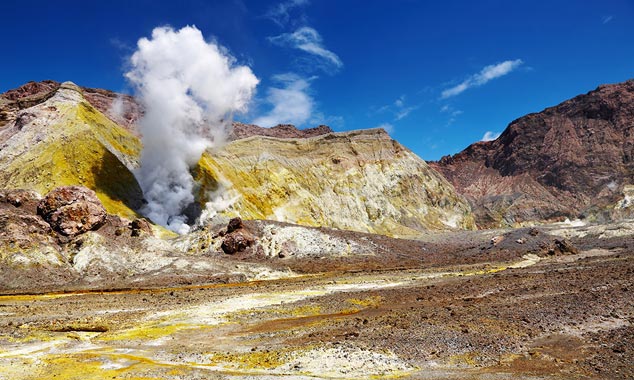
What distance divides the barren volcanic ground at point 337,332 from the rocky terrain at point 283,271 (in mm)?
143

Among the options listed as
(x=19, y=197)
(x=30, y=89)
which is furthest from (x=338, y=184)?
(x=30, y=89)

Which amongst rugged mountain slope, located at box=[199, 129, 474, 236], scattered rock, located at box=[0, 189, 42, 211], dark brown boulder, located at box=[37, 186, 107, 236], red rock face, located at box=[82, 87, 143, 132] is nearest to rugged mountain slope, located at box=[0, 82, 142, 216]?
scattered rock, located at box=[0, 189, 42, 211]

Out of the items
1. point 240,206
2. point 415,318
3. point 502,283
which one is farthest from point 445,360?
point 240,206

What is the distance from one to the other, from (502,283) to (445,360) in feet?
73.7

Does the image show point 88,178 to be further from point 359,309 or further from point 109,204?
point 359,309

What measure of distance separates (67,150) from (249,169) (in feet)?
132

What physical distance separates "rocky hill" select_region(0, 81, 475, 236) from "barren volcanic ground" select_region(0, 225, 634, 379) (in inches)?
1694

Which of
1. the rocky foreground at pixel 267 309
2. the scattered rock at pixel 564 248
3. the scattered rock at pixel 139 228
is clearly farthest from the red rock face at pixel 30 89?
the scattered rock at pixel 564 248

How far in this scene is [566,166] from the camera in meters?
176

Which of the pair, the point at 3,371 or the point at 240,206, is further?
the point at 240,206

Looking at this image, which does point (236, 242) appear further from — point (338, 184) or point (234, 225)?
point (338, 184)

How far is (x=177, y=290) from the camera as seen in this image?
47.8m

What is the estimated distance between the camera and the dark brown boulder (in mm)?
57594

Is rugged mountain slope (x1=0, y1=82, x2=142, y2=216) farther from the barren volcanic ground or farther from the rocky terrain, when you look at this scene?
the barren volcanic ground
